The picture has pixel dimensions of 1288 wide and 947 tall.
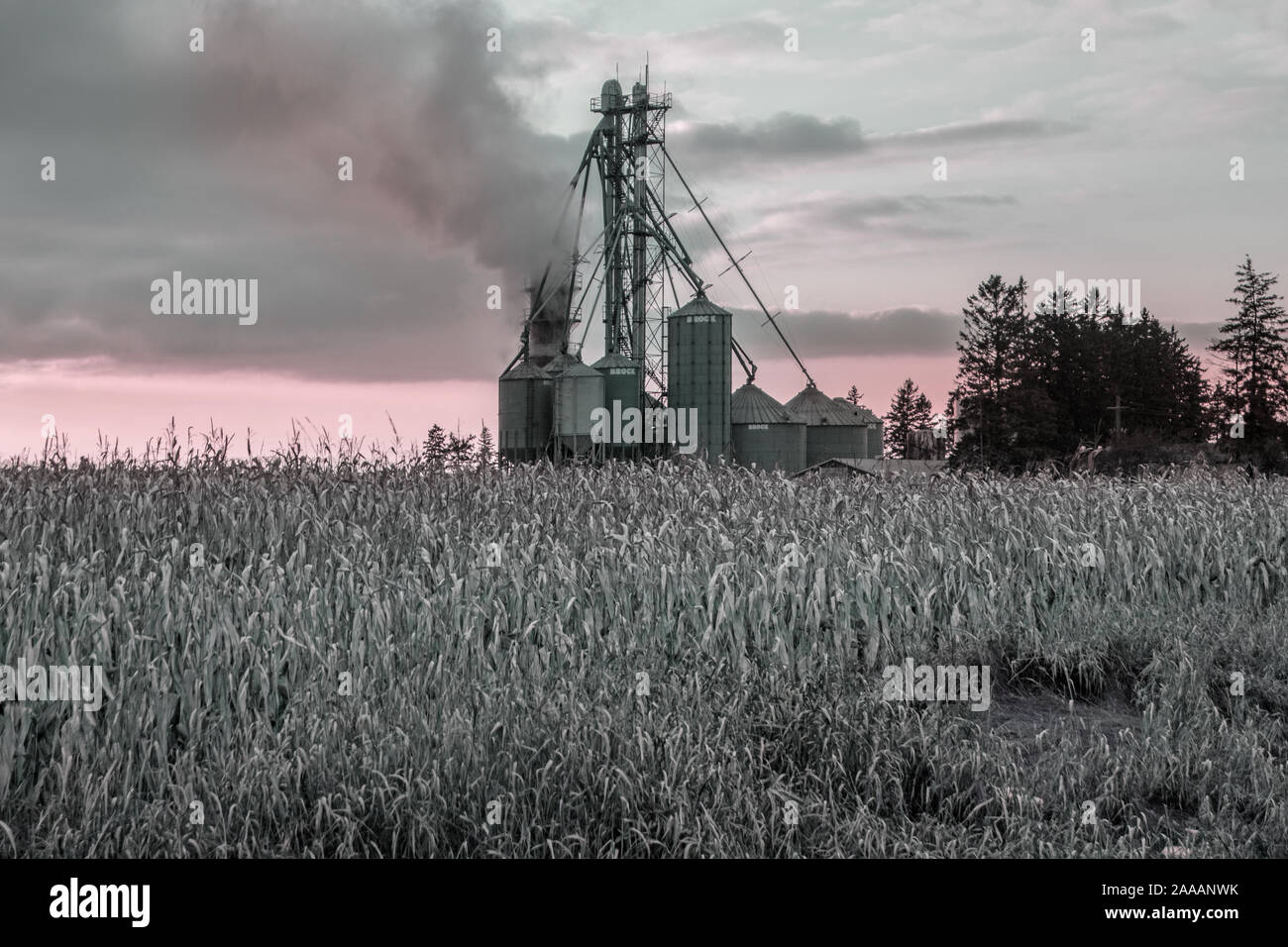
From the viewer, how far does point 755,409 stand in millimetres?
50594

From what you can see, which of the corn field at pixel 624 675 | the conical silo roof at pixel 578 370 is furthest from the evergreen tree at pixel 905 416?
the corn field at pixel 624 675

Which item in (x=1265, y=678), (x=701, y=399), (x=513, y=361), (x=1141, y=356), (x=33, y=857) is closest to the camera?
(x=33, y=857)

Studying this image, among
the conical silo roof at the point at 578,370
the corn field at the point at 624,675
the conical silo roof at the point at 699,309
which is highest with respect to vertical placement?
the conical silo roof at the point at 699,309

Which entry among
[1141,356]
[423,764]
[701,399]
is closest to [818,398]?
[701,399]

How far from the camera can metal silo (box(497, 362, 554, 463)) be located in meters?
49.9

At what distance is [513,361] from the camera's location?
2061 inches

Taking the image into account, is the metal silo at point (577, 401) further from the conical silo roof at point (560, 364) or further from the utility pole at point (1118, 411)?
the utility pole at point (1118, 411)

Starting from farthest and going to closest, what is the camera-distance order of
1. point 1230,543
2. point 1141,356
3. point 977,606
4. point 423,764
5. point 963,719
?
A: 1. point 1141,356
2. point 1230,543
3. point 977,606
4. point 963,719
5. point 423,764

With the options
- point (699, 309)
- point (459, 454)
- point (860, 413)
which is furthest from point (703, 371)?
point (459, 454)

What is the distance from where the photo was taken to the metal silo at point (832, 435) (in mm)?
54906

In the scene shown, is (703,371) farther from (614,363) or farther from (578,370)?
(578,370)

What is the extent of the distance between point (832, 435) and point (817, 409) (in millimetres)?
1722

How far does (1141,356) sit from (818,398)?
2799 cm

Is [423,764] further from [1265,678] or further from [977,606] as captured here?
[1265,678]
